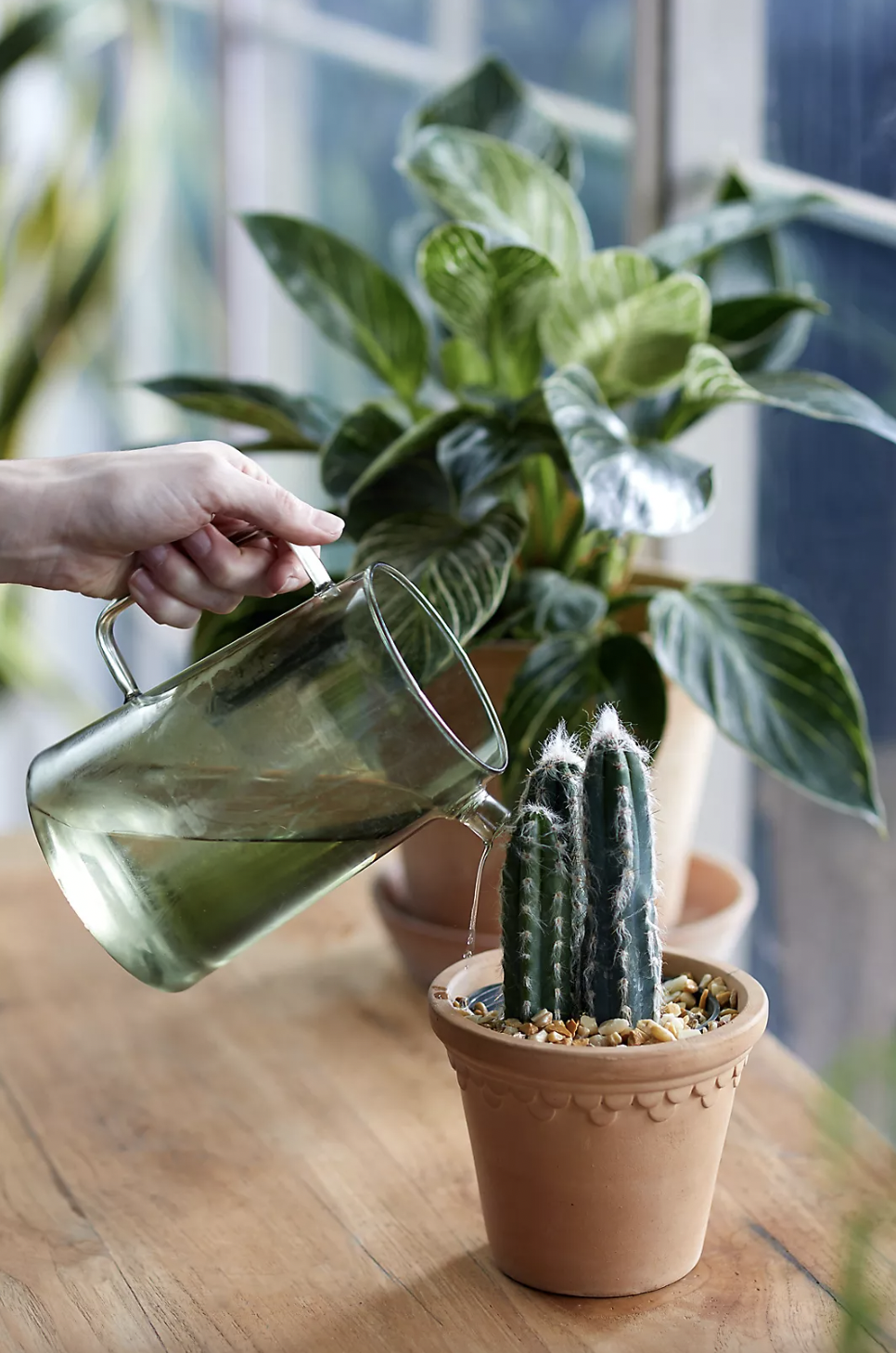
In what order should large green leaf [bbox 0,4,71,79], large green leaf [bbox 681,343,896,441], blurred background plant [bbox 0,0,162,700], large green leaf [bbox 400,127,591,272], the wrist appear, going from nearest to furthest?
the wrist < large green leaf [bbox 681,343,896,441] < large green leaf [bbox 400,127,591,272] < large green leaf [bbox 0,4,71,79] < blurred background plant [bbox 0,0,162,700]

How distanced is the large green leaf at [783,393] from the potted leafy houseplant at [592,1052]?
0.33m

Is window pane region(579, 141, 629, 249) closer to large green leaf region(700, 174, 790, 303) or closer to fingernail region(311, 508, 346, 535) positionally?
large green leaf region(700, 174, 790, 303)

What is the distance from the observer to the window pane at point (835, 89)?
1.12 metres

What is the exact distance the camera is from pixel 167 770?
660 millimetres

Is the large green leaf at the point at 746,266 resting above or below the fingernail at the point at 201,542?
above

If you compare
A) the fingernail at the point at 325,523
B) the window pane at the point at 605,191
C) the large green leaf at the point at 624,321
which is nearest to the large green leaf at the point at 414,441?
the large green leaf at the point at 624,321

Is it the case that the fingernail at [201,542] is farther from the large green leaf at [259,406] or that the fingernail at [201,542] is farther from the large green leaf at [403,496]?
the large green leaf at [259,406]

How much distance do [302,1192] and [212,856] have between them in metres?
0.29

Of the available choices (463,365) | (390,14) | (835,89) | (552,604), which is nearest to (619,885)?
(552,604)

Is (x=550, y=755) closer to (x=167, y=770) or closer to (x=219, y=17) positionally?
(x=167, y=770)

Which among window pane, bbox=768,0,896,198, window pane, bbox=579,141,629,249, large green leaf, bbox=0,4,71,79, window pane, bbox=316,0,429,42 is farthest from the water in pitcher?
large green leaf, bbox=0,4,71,79

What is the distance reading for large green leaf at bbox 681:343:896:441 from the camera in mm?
883

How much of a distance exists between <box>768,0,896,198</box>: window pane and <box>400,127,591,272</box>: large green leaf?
0.95 ft

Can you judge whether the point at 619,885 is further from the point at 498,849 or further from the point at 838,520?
the point at 838,520
